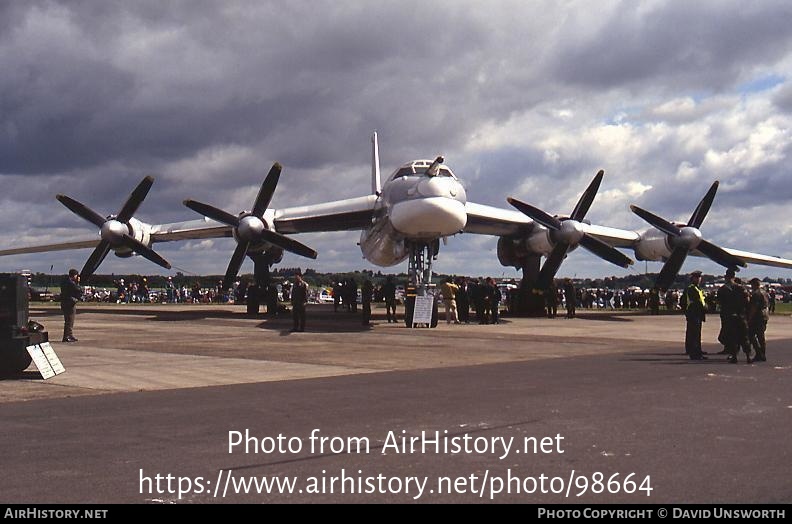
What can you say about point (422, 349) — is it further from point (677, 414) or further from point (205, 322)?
point (205, 322)

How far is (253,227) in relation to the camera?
88.6 ft

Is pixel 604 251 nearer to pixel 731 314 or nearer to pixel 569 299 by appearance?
pixel 569 299

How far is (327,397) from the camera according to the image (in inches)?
341

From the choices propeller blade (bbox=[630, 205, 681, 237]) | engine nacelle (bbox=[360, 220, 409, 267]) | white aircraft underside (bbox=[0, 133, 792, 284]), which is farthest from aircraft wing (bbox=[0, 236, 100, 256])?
propeller blade (bbox=[630, 205, 681, 237])

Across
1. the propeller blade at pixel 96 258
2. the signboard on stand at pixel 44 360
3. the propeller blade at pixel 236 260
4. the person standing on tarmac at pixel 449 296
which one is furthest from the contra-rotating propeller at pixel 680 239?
the signboard on stand at pixel 44 360

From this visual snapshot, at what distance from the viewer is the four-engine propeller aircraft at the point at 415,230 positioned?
74.7 feet

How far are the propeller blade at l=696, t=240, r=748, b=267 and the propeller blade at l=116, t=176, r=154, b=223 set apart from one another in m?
21.7

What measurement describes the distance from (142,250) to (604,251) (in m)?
17.3

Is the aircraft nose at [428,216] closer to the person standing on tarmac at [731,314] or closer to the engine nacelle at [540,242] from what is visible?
the engine nacelle at [540,242]

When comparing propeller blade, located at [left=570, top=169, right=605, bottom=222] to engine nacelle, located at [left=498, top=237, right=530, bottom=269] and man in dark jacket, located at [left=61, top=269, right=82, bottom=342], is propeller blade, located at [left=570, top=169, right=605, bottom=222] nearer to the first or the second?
engine nacelle, located at [left=498, top=237, right=530, bottom=269]

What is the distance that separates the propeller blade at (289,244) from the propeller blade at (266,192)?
95 centimetres

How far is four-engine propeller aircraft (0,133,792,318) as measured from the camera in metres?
22.8

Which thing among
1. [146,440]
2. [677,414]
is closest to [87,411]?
[146,440]

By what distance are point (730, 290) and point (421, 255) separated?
465 inches
